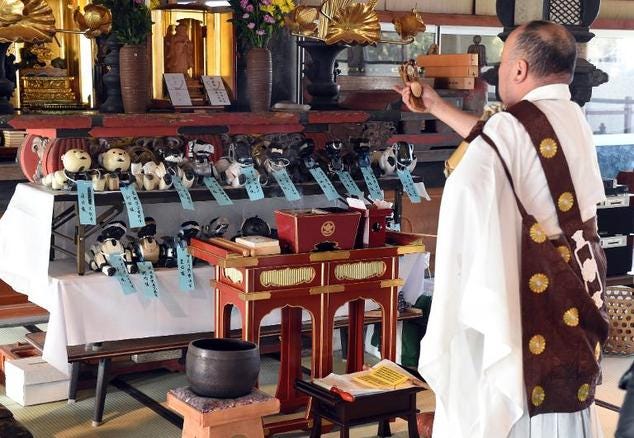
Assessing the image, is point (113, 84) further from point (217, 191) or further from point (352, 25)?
point (352, 25)

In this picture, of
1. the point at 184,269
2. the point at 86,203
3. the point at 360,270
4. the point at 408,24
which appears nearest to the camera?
the point at 86,203

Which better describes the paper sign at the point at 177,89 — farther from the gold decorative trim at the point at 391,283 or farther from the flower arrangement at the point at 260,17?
the gold decorative trim at the point at 391,283

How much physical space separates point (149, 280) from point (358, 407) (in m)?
1.23

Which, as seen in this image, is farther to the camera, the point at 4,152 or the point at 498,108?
the point at 4,152

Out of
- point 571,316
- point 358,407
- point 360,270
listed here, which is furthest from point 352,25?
point 571,316

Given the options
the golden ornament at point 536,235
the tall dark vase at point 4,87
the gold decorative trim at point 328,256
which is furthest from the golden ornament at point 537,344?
the tall dark vase at point 4,87

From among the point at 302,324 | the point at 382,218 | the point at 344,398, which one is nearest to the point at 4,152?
the point at 302,324

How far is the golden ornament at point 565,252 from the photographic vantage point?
3.33 m

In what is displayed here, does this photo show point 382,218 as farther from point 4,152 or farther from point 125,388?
point 4,152

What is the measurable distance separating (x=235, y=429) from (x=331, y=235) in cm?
104

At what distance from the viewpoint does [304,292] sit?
4.54 m

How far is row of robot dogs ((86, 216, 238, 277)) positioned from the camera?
4848 mm

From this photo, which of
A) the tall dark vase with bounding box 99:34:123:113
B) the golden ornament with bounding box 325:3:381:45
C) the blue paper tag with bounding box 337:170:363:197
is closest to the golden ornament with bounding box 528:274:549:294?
the blue paper tag with bounding box 337:170:363:197

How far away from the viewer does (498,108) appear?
11.7ft
